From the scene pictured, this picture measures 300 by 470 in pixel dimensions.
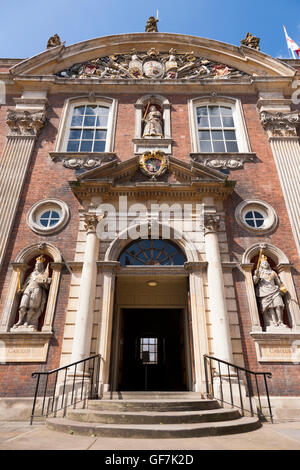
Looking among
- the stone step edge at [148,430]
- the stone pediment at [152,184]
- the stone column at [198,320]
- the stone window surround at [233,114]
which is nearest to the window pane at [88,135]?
the stone pediment at [152,184]

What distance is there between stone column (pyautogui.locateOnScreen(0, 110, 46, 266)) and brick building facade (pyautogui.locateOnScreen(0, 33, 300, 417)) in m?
0.05

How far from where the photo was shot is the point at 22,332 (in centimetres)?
761

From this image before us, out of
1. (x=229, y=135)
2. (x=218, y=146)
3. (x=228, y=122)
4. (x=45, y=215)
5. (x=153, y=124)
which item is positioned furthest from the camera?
(x=228, y=122)

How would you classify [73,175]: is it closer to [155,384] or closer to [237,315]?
[237,315]

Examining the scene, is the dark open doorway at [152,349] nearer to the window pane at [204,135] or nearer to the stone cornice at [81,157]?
the stone cornice at [81,157]

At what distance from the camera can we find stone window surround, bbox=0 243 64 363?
7512 mm

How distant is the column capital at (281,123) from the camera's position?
1129cm

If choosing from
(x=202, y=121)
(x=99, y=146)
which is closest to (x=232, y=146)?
(x=202, y=121)

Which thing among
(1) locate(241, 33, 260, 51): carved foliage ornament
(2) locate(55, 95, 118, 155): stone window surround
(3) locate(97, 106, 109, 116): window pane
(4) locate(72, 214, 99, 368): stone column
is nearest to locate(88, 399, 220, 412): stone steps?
(4) locate(72, 214, 99, 368): stone column

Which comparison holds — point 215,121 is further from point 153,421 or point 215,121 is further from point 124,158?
point 153,421

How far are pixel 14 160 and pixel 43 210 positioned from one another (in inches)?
95.6

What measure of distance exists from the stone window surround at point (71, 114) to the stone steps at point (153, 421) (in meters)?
8.41

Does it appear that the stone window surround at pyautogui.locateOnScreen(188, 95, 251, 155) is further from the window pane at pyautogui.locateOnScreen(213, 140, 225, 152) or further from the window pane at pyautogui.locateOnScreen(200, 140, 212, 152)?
the window pane at pyautogui.locateOnScreen(213, 140, 225, 152)

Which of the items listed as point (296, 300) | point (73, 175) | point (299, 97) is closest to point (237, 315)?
point (296, 300)
